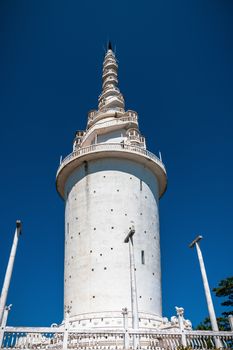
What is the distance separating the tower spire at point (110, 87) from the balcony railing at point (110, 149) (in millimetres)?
8422

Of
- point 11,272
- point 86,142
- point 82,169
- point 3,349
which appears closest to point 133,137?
point 86,142

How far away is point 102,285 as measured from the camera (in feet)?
79.6

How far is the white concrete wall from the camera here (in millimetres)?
24297

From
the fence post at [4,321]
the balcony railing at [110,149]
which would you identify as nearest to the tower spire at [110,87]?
the balcony railing at [110,149]

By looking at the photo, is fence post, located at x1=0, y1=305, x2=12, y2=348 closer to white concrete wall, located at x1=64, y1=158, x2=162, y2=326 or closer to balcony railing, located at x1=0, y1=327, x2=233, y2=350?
balcony railing, located at x1=0, y1=327, x2=233, y2=350

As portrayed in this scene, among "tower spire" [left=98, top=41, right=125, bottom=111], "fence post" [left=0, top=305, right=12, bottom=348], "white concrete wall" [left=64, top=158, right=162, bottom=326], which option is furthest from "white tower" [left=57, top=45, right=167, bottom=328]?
"fence post" [left=0, top=305, right=12, bottom=348]

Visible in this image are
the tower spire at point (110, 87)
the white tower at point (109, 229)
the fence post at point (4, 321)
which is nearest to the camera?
the fence post at point (4, 321)

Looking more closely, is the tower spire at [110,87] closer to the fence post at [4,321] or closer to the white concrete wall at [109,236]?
the white concrete wall at [109,236]

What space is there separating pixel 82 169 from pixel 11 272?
513 inches

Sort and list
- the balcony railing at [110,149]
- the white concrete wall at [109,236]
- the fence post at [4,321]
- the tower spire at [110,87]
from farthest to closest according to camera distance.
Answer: the tower spire at [110,87]
the balcony railing at [110,149]
the white concrete wall at [109,236]
the fence post at [4,321]

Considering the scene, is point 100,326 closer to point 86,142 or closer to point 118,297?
point 118,297

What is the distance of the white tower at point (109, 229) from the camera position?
2405 cm

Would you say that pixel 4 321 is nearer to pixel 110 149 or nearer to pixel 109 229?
pixel 109 229

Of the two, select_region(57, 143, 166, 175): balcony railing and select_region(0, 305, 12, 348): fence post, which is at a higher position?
select_region(57, 143, 166, 175): balcony railing
